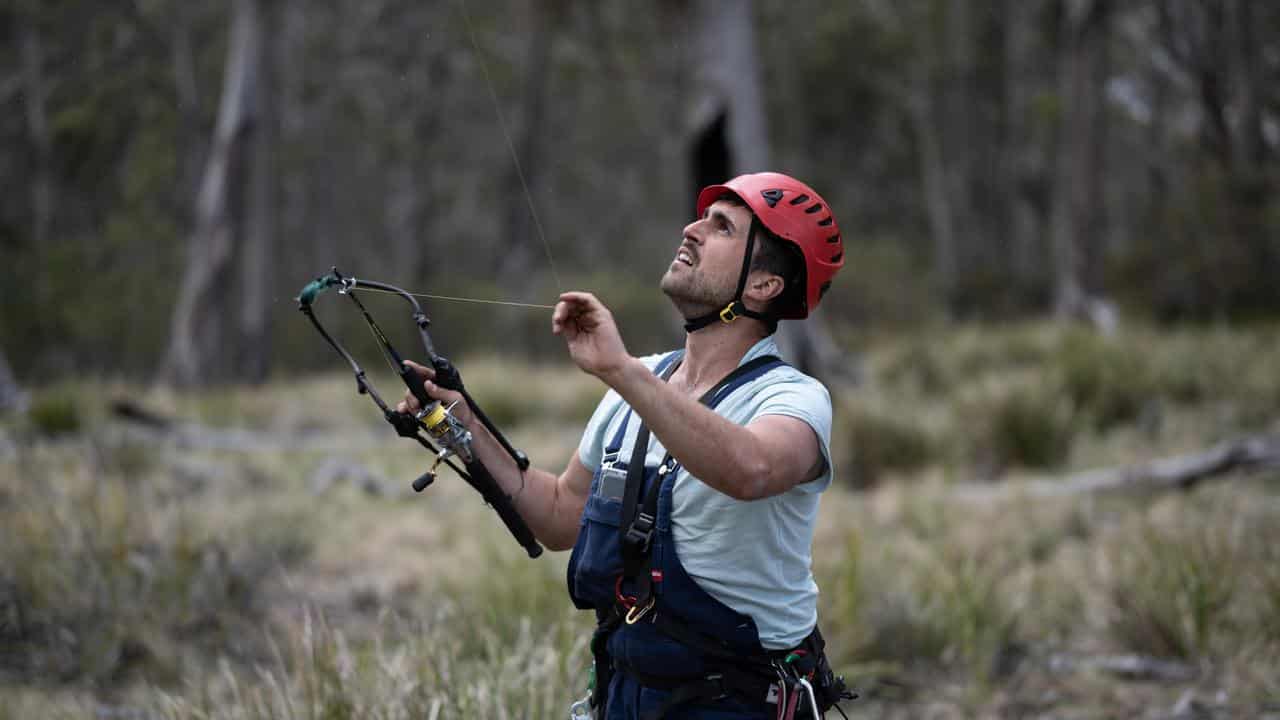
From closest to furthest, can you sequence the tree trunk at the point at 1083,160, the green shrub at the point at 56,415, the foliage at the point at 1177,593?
A: the foliage at the point at 1177,593, the green shrub at the point at 56,415, the tree trunk at the point at 1083,160

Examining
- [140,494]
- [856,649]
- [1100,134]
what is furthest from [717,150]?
[1100,134]

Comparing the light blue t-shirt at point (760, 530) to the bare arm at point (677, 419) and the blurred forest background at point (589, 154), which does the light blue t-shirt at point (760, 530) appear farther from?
the blurred forest background at point (589, 154)

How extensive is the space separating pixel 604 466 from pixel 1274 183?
13.2 meters

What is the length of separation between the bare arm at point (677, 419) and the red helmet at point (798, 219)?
0.53m

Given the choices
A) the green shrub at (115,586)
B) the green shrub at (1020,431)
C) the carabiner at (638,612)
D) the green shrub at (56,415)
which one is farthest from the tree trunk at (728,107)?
the carabiner at (638,612)

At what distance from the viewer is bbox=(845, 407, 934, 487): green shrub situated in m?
9.92

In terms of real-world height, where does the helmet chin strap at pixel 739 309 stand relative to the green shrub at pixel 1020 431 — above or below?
above

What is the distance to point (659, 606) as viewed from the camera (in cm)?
259

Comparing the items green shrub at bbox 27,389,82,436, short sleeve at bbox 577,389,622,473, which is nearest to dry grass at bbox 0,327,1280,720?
green shrub at bbox 27,389,82,436

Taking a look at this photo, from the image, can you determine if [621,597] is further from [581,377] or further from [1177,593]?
[581,377]

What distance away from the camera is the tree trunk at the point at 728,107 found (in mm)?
11938

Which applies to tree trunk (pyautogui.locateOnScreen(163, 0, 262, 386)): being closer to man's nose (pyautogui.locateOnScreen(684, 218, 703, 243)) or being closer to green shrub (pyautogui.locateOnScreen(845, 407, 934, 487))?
green shrub (pyautogui.locateOnScreen(845, 407, 934, 487))

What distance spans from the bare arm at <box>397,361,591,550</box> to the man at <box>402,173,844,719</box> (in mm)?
126

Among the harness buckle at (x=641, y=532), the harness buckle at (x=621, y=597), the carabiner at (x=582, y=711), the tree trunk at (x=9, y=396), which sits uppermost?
the harness buckle at (x=641, y=532)
